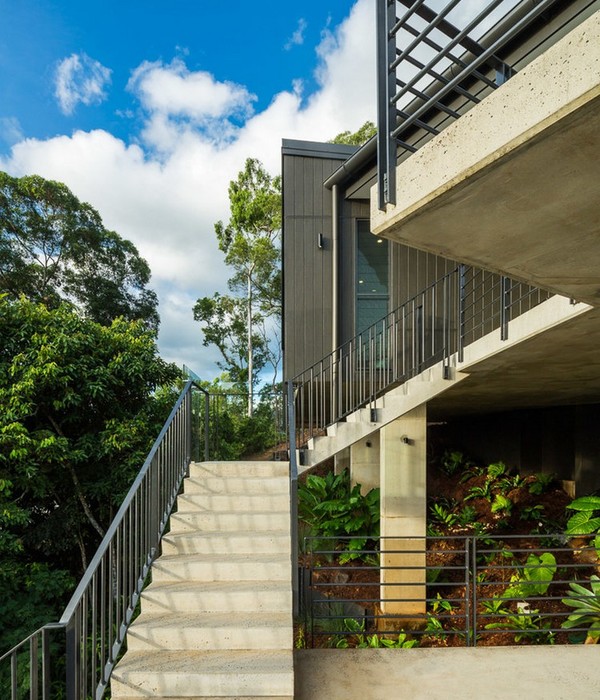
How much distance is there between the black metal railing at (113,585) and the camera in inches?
81.6

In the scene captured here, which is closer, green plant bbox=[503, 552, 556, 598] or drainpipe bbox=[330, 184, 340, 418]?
green plant bbox=[503, 552, 556, 598]

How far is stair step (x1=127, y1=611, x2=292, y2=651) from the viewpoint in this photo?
106 inches

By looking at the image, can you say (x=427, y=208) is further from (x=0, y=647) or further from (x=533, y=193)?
(x=0, y=647)

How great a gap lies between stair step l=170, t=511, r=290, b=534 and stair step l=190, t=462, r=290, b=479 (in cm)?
64

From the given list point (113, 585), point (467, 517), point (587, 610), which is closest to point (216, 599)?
point (113, 585)

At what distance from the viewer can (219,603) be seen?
2.96m

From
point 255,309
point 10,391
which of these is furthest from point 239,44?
point 10,391

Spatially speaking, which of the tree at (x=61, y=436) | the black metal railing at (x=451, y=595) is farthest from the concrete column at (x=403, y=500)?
the tree at (x=61, y=436)

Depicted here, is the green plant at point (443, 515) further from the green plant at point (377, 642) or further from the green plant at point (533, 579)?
the green plant at point (377, 642)

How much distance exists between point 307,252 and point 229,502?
414 cm

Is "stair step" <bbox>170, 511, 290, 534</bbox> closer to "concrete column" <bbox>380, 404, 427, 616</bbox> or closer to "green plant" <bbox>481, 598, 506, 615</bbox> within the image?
"concrete column" <bbox>380, 404, 427, 616</bbox>

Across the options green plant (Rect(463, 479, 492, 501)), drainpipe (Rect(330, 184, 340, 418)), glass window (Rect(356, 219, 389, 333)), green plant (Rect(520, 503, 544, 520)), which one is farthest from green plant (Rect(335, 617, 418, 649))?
glass window (Rect(356, 219, 389, 333))

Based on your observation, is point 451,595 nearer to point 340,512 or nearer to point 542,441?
point 340,512

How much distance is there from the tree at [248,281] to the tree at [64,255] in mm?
3180
